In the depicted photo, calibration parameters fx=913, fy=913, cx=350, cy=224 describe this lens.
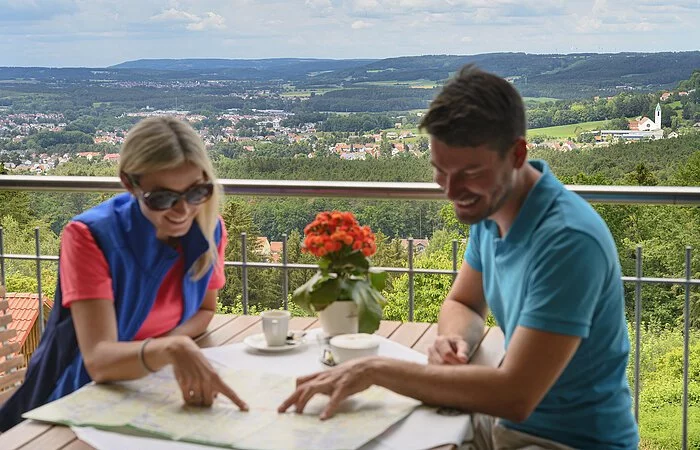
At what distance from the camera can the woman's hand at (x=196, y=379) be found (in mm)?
1563

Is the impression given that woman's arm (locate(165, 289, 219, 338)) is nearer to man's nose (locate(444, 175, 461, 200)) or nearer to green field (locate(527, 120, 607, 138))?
man's nose (locate(444, 175, 461, 200))

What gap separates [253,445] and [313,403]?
206 millimetres

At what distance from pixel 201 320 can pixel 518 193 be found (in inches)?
32.8

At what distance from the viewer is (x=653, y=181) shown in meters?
28.9

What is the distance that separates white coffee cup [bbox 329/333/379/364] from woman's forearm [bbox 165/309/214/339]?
15.3 inches

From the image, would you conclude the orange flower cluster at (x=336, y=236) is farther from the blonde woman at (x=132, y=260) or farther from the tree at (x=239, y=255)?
the tree at (x=239, y=255)

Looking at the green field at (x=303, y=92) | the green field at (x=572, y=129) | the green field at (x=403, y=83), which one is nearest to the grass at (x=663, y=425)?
the green field at (x=572, y=129)

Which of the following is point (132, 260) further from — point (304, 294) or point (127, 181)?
point (304, 294)

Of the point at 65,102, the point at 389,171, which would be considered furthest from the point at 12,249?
the point at 389,171

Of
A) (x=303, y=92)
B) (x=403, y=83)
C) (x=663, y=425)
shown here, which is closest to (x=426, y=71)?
(x=403, y=83)

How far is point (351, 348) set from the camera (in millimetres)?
1781

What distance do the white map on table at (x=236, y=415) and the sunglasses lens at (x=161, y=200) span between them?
346 millimetres

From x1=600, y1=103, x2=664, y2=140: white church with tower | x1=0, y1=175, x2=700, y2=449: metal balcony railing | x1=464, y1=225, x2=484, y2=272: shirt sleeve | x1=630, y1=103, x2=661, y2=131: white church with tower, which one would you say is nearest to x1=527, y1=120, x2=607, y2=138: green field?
x1=600, y1=103, x2=664, y2=140: white church with tower

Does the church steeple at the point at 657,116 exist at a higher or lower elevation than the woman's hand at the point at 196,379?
lower
